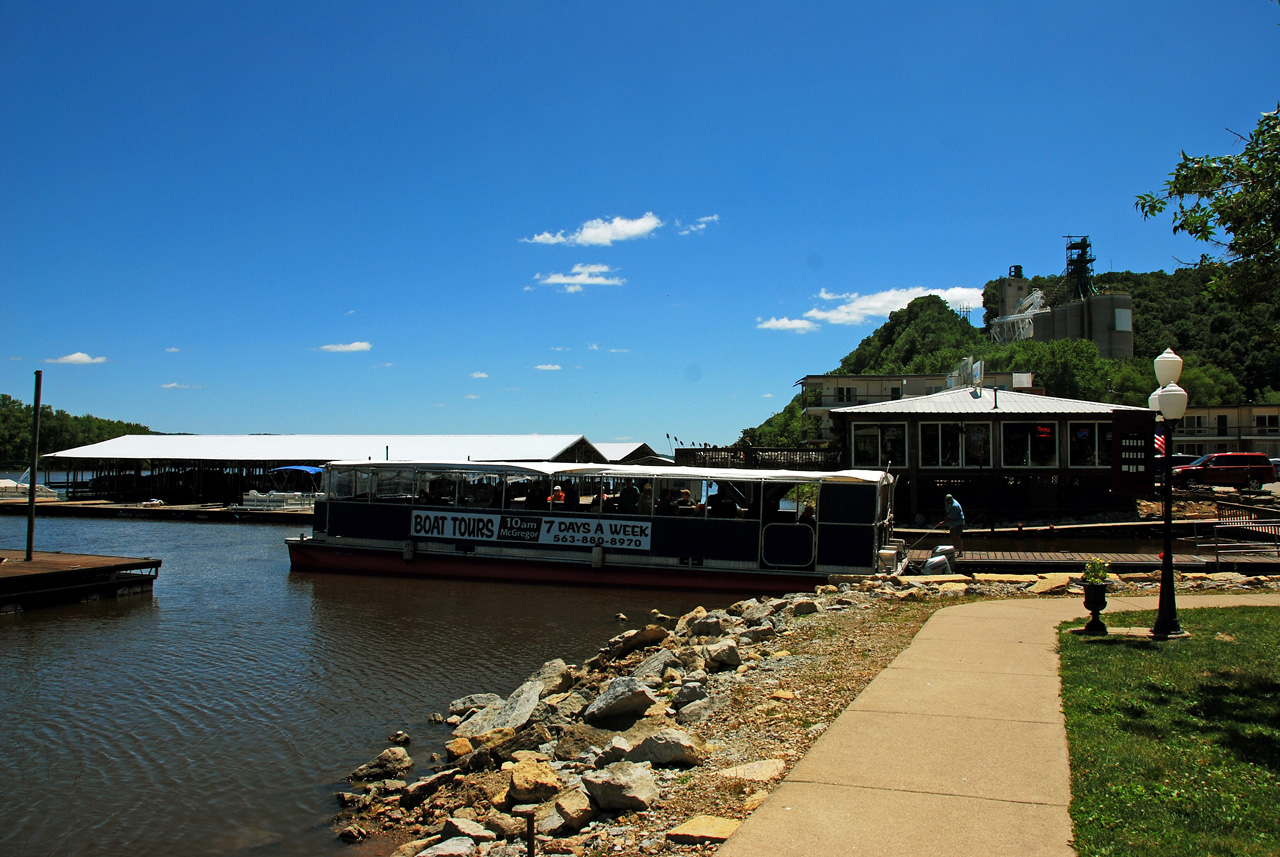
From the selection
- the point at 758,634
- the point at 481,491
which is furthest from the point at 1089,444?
the point at 758,634

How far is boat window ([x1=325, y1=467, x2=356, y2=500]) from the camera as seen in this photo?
87.6ft

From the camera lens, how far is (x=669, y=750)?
7.24 m

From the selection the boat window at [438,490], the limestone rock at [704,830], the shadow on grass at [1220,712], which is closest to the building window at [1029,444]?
the boat window at [438,490]

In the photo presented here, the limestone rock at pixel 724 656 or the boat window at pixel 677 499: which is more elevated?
the boat window at pixel 677 499

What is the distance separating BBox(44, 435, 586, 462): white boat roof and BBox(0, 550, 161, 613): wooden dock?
30.7 metres

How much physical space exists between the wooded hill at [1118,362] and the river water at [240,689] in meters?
68.3

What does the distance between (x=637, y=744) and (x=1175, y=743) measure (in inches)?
173

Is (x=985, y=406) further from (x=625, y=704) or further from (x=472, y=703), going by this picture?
(x=625, y=704)

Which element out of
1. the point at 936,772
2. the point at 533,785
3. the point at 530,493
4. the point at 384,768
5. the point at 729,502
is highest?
the point at 530,493

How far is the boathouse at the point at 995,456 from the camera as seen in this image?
3103cm

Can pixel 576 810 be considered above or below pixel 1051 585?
below

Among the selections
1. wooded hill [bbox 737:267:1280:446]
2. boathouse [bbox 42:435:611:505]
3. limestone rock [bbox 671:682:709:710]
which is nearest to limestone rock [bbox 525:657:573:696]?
limestone rock [bbox 671:682:709:710]

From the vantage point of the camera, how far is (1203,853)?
15.9 feet

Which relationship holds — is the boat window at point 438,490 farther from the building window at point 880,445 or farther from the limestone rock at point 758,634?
the building window at point 880,445
